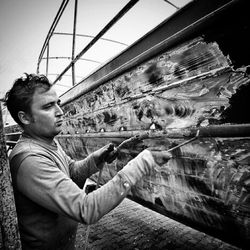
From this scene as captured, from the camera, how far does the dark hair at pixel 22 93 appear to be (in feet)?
4.71

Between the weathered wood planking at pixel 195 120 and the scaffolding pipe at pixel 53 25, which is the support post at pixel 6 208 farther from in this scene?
the scaffolding pipe at pixel 53 25

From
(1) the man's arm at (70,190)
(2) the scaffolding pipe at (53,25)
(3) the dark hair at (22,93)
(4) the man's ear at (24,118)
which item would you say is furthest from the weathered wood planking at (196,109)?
(2) the scaffolding pipe at (53,25)

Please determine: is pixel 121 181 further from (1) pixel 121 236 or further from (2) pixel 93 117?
(1) pixel 121 236

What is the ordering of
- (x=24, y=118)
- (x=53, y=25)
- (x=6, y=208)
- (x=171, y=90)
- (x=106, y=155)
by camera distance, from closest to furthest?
(x=6, y=208) → (x=171, y=90) → (x=24, y=118) → (x=106, y=155) → (x=53, y=25)

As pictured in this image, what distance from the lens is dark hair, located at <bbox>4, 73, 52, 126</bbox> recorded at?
4.71ft

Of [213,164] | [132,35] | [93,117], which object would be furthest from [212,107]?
[132,35]

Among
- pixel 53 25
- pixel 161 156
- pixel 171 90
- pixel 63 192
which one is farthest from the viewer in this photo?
pixel 53 25

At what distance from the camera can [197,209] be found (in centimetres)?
142

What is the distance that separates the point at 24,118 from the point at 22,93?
185 millimetres

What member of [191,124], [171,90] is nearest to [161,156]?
[191,124]

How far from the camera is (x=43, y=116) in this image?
1.46 meters

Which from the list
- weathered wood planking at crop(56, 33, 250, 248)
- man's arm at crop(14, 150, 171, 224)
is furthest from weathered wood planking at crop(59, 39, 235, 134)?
man's arm at crop(14, 150, 171, 224)

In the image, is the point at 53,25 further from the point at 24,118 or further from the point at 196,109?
the point at 196,109

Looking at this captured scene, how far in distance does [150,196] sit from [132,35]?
9.51ft
